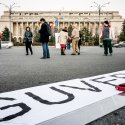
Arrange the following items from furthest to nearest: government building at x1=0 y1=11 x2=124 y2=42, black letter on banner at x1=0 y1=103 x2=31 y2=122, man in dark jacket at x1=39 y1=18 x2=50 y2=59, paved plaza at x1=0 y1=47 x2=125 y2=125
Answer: government building at x1=0 y1=11 x2=124 y2=42
man in dark jacket at x1=39 y1=18 x2=50 y2=59
paved plaza at x1=0 y1=47 x2=125 y2=125
black letter on banner at x1=0 y1=103 x2=31 y2=122

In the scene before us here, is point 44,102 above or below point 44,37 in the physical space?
below

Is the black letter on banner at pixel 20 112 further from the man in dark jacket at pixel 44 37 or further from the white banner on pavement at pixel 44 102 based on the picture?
the man in dark jacket at pixel 44 37

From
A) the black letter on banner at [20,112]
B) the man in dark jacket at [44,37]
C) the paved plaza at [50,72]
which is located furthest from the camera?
the man in dark jacket at [44,37]

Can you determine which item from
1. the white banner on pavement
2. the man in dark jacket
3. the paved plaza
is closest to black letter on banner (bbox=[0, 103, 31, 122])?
the white banner on pavement

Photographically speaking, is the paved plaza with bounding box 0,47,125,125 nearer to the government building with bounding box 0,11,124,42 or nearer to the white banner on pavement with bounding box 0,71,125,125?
the white banner on pavement with bounding box 0,71,125,125

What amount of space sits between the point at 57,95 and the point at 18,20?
12783cm

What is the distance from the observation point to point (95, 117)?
3.01 metres

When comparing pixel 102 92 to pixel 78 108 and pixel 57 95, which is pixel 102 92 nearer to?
pixel 57 95

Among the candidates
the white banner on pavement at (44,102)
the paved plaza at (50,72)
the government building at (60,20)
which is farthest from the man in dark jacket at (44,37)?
the government building at (60,20)

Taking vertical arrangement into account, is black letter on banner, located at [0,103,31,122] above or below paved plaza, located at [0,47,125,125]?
above

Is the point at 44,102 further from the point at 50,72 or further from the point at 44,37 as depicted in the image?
the point at 44,37

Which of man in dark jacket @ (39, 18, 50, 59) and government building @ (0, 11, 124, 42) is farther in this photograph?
government building @ (0, 11, 124, 42)

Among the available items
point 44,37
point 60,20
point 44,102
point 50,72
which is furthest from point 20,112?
point 60,20

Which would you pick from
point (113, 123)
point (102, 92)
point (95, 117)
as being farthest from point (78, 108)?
point (102, 92)
